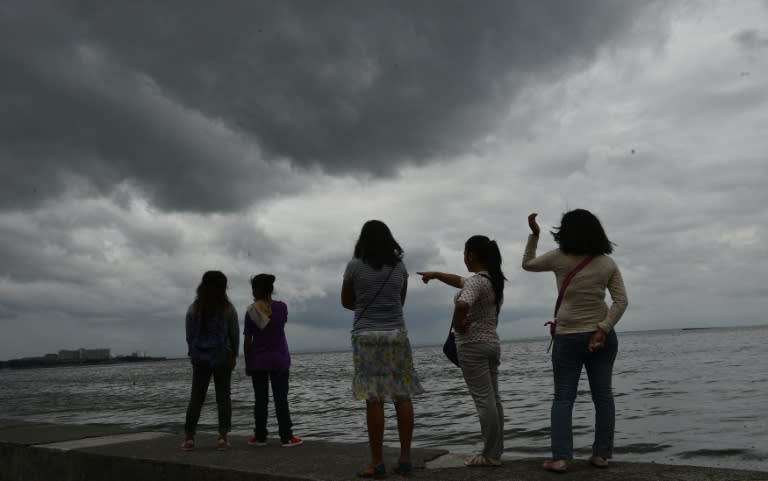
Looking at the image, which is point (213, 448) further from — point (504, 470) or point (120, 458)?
point (504, 470)

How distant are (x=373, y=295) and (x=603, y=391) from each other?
1787 mm

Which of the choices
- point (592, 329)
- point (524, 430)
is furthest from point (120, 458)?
point (524, 430)

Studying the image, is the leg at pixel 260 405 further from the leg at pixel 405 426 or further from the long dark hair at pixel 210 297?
the leg at pixel 405 426

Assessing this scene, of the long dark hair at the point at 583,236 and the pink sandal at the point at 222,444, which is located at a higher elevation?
the long dark hair at the point at 583,236

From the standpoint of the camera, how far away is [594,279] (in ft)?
13.8

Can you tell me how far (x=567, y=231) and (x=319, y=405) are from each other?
44.0 ft

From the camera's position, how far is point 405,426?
14.6 feet

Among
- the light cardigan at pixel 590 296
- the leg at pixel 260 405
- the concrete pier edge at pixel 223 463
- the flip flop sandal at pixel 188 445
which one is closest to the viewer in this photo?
the concrete pier edge at pixel 223 463

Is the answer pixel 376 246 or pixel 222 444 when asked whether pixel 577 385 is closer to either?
pixel 376 246

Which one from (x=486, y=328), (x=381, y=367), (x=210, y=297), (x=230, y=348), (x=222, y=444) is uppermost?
(x=210, y=297)

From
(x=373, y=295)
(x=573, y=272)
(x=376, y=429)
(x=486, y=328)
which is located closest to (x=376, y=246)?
(x=373, y=295)

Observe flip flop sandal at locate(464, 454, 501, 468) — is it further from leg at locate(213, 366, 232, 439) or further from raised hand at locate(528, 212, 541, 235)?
leg at locate(213, 366, 232, 439)

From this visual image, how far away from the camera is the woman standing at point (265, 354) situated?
6270 millimetres

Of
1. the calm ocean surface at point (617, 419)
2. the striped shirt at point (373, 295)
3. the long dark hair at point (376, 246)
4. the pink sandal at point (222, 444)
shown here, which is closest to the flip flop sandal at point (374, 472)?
the striped shirt at point (373, 295)
